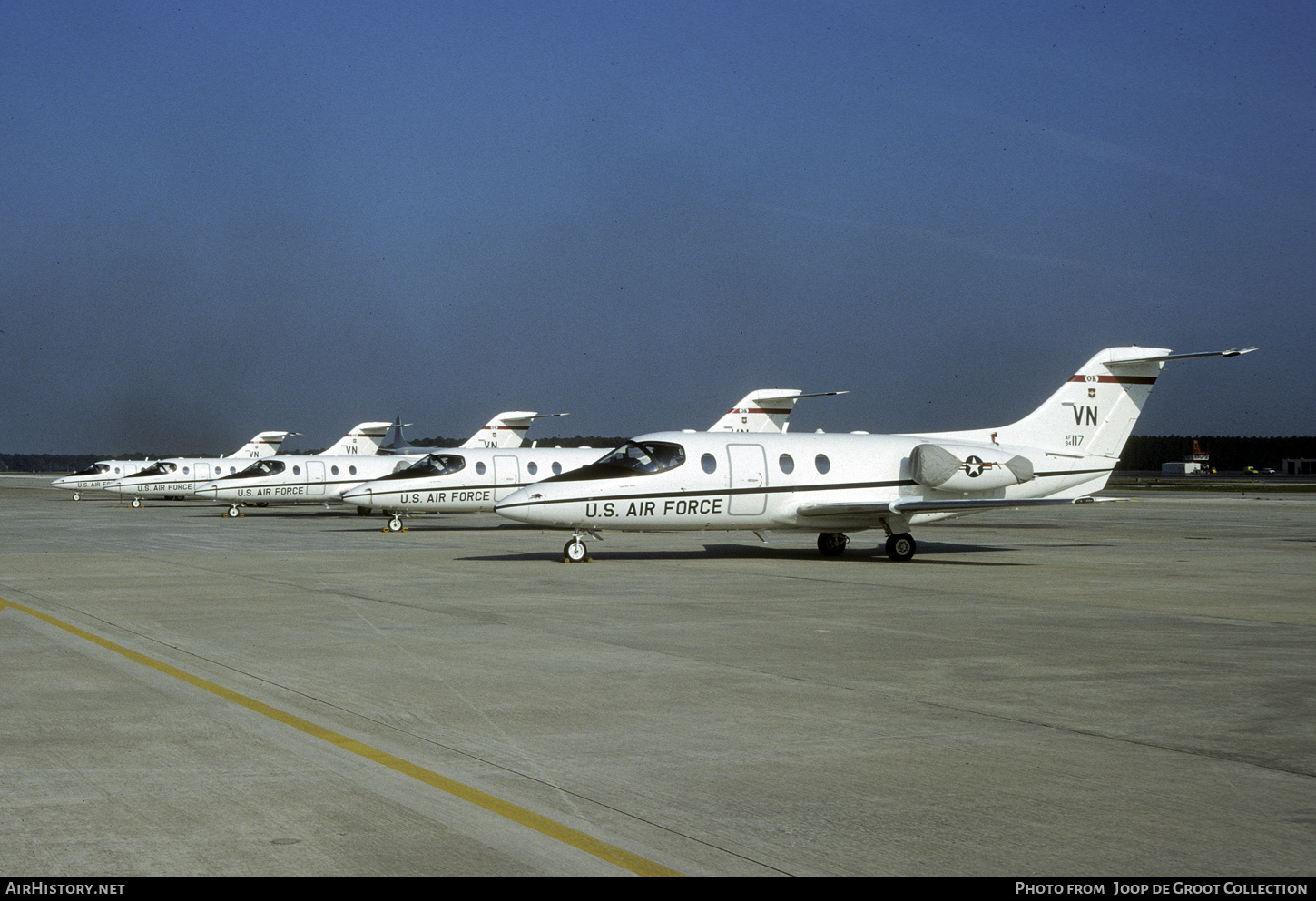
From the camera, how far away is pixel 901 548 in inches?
927

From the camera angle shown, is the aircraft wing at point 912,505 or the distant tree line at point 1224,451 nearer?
the aircraft wing at point 912,505

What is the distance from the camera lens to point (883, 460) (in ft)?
79.9

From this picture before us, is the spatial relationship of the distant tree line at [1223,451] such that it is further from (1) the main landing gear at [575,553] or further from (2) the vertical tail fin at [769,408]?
(1) the main landing gear at [575,553]

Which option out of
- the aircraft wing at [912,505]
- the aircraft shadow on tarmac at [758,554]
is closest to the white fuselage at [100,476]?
the aircraft shadow on tarmac at [758,554]

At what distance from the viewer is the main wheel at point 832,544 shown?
24891 millimetres

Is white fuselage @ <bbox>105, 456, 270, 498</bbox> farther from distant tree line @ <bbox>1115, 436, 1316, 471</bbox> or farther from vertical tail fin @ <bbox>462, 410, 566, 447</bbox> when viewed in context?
distant tree line @ <bbox>1115, 436, 1316, 471</bbox>

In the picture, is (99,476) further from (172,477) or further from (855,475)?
(855,475)

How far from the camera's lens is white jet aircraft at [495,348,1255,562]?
22.4 metres

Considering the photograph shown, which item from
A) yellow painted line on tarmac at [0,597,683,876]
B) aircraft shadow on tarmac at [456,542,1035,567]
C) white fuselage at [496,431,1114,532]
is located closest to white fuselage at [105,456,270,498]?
aircraft shadow on tarmac at [456,542,1035,567]

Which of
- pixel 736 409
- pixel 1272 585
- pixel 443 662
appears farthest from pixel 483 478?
pixel 443 662

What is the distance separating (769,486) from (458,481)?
1375 centimetres

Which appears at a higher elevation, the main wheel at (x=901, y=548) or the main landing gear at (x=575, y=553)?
the main landing gear at (x=575, y=553)

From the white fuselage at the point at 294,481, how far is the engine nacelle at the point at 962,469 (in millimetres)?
24084

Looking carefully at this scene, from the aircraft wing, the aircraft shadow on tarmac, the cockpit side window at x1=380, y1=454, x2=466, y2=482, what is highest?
the cockpit side window at x1=380, y1=454, x2=466, y2=482
